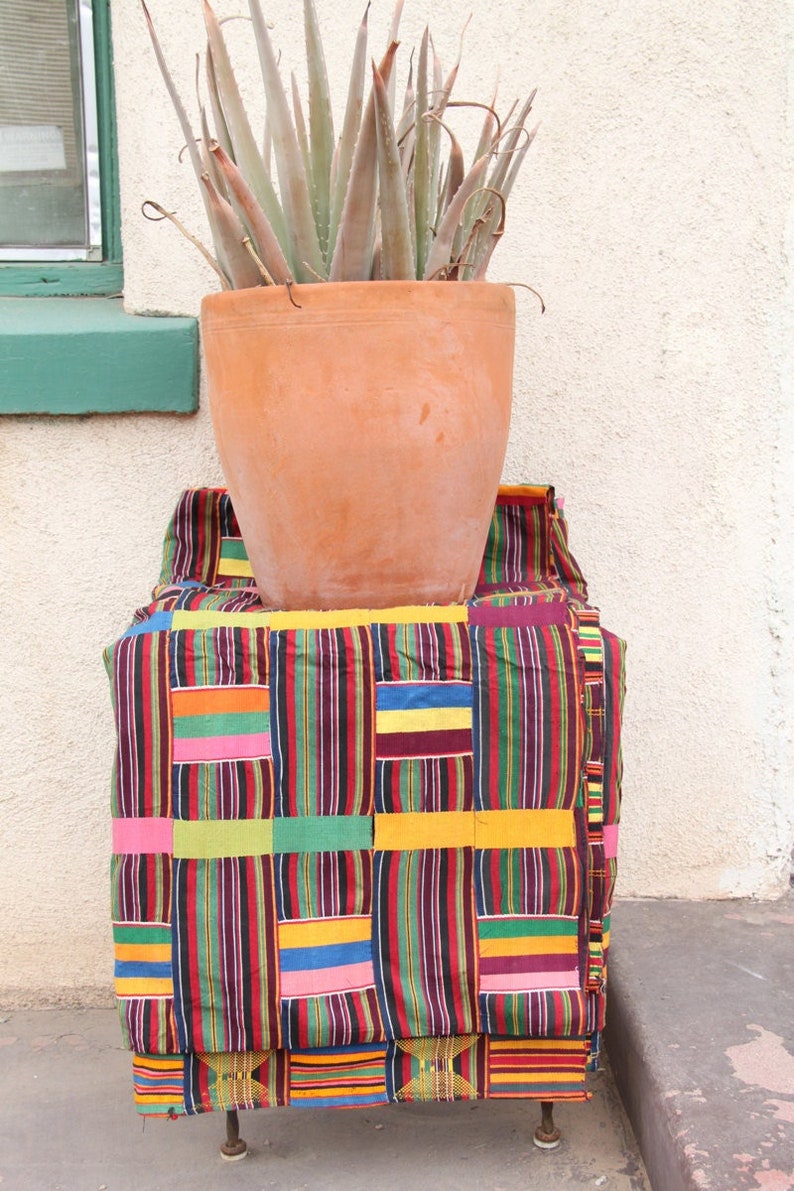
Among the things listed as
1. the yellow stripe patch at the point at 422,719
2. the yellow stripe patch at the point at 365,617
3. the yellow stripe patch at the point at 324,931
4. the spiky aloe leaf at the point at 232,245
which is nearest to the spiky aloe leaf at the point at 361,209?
the spiky aloe leaf at the point at 232,245

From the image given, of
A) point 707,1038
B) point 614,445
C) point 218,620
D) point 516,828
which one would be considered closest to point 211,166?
point 218,620

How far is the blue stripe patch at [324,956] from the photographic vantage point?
49.3 inches

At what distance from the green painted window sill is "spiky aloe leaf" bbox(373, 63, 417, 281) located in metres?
0.50

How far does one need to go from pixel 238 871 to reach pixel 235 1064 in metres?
0.24

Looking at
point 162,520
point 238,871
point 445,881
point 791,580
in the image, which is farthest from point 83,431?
point 791,580

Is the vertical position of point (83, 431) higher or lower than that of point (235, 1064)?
higher

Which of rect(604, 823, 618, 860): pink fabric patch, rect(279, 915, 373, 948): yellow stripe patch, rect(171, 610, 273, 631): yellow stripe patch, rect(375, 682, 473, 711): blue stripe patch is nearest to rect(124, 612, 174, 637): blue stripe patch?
rect(171, 610, 273, 631): yellow stripe patch

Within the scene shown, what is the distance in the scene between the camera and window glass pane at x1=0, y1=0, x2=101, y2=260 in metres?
1.84

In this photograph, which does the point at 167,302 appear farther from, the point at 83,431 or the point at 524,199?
the point at 524,199

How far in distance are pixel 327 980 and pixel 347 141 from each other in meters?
0.99

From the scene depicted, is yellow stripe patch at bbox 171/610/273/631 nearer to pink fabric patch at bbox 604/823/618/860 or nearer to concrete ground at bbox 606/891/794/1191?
pink fabric patch at bbox 604/823/618/860

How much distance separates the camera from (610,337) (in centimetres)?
172

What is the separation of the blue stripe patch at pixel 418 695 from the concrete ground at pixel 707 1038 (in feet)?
1.76

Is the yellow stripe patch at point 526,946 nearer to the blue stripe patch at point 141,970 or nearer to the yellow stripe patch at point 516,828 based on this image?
the yellow stripe patch at point 516,828
